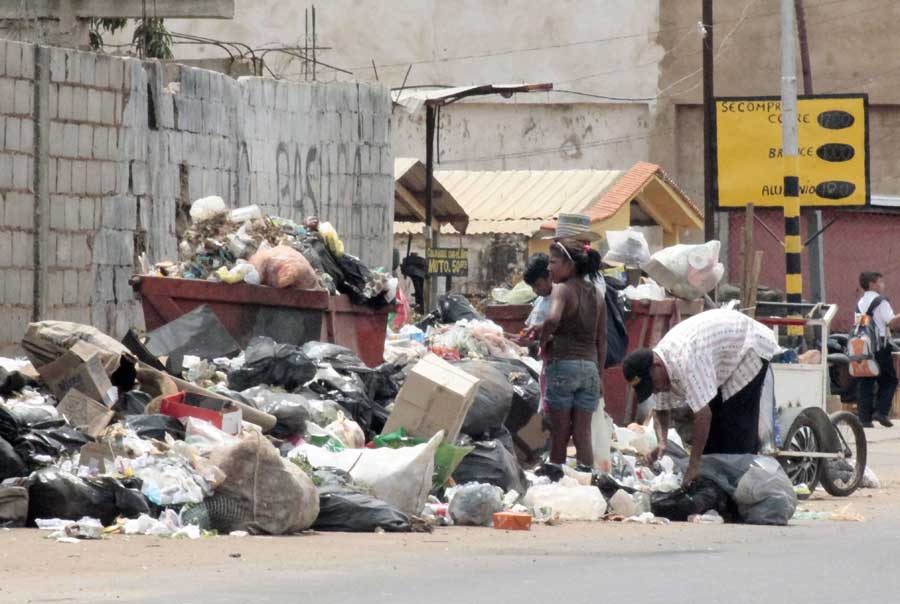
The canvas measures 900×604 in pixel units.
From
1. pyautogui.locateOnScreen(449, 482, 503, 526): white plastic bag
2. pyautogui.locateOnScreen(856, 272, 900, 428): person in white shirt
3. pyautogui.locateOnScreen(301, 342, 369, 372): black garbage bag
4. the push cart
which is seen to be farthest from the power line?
pyautogui.locateOnScreen(449, 482, 503, 526): white plastic bag

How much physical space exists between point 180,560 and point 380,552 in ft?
3.25

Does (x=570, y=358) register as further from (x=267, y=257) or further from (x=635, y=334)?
(x=635, y=334)

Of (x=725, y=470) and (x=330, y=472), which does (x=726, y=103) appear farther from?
(x=330, y=472)

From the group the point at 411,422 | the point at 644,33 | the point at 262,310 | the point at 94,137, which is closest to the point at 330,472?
the point at 411,422

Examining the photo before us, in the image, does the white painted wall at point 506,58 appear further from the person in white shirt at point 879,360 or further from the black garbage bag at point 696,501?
the black garbage bag at point 696,501

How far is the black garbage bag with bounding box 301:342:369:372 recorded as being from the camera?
12211 mm

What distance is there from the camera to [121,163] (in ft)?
45.5

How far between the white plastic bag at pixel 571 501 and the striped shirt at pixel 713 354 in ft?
2.35

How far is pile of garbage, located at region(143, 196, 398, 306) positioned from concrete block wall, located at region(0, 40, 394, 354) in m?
0.49

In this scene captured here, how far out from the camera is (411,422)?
35.4ft

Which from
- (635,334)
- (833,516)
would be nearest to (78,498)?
(833,516)

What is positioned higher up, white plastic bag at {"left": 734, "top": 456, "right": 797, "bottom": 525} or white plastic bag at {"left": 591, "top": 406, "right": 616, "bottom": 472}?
white plastic bag at {"left": 591, "top": 406, "right": 616, "bottom": 472}

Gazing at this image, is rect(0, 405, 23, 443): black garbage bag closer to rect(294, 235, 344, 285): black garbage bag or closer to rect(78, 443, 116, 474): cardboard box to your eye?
rect(78, 443, 116, 474): cardboard box

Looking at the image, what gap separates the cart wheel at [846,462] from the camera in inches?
493
